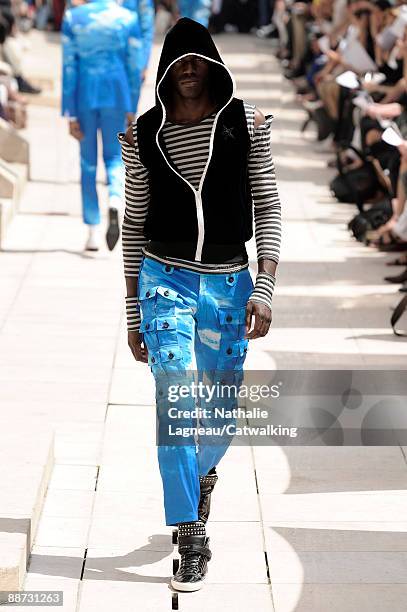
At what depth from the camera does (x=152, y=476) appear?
18.9ft

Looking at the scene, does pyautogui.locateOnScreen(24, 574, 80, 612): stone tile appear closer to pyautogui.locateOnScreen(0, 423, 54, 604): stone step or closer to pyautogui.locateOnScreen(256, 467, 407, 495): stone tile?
pyautogui.locateOnScreen(0, 423, 54, 604): stone step

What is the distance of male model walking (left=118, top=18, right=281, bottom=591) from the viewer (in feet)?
15.3

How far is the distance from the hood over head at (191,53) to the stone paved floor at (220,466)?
1.50 meters

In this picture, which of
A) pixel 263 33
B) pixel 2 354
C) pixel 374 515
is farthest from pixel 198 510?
pixel 263 33

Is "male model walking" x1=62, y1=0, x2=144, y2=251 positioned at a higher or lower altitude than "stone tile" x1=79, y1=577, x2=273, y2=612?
lower

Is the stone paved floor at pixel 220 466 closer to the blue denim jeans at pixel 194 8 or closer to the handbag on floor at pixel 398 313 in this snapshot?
the handbag on floor at pixel 398 313

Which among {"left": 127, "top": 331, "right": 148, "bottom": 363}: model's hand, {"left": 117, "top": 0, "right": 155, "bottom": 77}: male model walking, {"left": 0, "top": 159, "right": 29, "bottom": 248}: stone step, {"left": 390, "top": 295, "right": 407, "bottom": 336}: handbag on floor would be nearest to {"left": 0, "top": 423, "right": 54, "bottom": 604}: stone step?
{"left": 127, "top": 331, "right": 148, "bottom": 363}: model's hand

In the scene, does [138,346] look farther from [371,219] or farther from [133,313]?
[371,219]

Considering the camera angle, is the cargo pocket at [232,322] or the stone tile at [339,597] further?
the cargo pocket at [232,322]

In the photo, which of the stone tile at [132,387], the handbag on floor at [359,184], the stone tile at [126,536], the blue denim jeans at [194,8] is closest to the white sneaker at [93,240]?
the handbag on floor at [359,184]

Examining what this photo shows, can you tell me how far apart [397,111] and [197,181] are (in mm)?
6093

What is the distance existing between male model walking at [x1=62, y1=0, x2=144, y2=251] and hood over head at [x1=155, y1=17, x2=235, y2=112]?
479 centimetres

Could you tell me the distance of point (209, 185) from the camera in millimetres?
4703

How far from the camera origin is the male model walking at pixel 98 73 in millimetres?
9672
